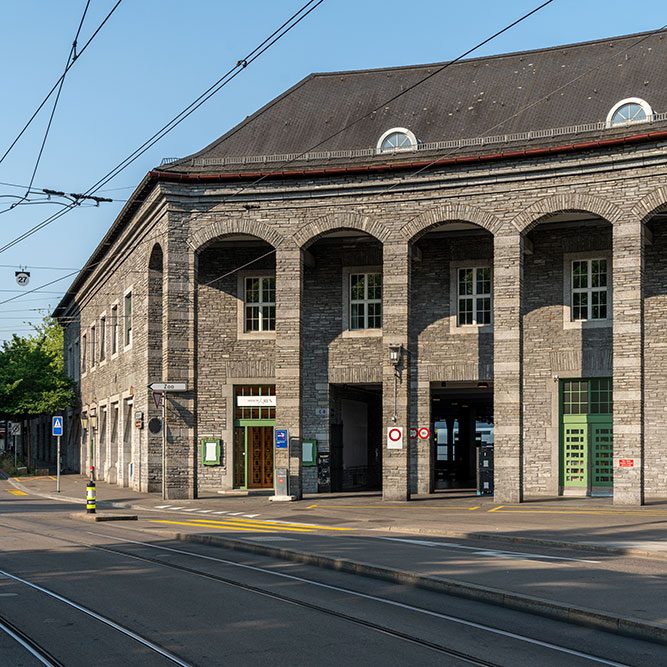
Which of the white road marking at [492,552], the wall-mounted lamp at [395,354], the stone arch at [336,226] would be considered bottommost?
the white road marking at [492,552]

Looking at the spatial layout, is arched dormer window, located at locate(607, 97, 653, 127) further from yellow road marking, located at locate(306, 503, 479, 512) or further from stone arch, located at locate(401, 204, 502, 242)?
yellow road marking, located at locate(306, 503, 479, 512)

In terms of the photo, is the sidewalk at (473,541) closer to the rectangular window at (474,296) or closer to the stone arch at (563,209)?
the rectangular window at (474,296)

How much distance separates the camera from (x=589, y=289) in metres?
29.8

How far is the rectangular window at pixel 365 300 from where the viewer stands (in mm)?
32406

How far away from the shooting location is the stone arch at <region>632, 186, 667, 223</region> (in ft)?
85.0

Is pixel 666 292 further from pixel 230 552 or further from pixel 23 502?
pixel 23 502

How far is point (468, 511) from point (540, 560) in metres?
10.9

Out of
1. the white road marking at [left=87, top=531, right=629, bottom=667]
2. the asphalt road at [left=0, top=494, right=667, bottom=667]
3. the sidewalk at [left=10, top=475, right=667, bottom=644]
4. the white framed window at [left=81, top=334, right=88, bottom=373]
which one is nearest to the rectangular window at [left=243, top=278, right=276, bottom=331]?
the sidewalk at [left=10, top=475, right=667, bottom=644]

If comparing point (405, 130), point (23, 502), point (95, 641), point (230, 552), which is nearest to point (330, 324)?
point (405, 130)

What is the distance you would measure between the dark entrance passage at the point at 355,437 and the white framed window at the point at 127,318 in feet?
31.7

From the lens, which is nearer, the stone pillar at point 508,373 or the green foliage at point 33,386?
the stone pillar at point 508,373

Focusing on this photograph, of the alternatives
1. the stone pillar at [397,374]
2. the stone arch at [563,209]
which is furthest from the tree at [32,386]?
the stone arch at [563,209]

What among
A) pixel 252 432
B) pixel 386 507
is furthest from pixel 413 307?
pixel 386 507

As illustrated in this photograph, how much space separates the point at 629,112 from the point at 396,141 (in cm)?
719
